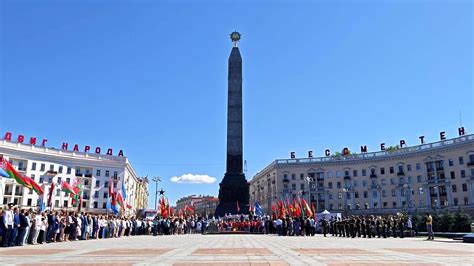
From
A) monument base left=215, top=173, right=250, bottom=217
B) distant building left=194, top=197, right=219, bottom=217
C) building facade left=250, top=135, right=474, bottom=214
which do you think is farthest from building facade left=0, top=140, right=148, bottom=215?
distant building left=194, top=197, right=219, bottom=217

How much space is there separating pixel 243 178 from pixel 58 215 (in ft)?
64.3

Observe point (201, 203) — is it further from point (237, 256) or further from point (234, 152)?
point (237, 256)

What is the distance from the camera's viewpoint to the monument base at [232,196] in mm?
33812

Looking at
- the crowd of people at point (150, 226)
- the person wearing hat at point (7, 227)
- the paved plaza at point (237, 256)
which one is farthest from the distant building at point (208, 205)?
the paved plaza at point (237, 256)

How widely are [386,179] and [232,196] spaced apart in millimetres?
39014

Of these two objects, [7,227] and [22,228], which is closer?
[7,227]

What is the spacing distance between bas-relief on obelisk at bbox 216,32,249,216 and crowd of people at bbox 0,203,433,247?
232 cm

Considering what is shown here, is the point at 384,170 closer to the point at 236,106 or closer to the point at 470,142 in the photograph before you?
the point at 470,142

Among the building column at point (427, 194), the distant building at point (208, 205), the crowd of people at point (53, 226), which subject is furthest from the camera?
the distant building at point (208, 205)

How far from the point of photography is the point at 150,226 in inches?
1145

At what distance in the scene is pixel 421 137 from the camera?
6162 centimetres

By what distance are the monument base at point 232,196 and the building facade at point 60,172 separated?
30.3m

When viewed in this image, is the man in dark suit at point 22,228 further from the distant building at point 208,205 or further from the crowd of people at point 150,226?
the distant building at point 208,205

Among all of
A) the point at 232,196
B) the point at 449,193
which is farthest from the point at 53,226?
the point at 449,193
